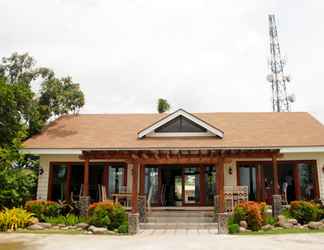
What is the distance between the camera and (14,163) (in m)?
15.9

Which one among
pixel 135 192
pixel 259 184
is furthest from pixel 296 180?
pixel 135 192

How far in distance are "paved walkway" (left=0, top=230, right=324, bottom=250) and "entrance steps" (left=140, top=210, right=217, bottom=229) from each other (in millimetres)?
1438

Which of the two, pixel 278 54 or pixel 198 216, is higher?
pixel 278 54

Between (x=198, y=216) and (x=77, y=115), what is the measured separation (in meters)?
10.9

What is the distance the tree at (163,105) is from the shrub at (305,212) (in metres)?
12.4

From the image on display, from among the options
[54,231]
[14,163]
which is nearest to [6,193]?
[14,163]

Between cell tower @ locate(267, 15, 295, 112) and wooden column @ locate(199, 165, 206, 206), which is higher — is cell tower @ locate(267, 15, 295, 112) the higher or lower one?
the higher one

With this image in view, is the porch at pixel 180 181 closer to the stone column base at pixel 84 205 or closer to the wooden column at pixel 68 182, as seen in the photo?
the wooden column at pixel 68 182

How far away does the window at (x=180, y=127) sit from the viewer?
18.0m

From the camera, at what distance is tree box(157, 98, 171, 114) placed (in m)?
24.7

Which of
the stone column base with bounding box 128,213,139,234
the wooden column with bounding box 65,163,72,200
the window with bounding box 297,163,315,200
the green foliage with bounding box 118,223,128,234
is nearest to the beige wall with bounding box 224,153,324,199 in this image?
the window with bounding box 297,163,315,200

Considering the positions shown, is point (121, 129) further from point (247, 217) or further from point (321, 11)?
point (321, 11)

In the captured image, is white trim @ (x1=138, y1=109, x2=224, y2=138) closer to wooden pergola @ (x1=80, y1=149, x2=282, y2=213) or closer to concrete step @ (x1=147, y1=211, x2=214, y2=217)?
wooden pergola @ (x1=80, y1=149, x2=282, y2=213)

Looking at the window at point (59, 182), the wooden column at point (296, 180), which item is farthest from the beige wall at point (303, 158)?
the window at point (59, 182)
